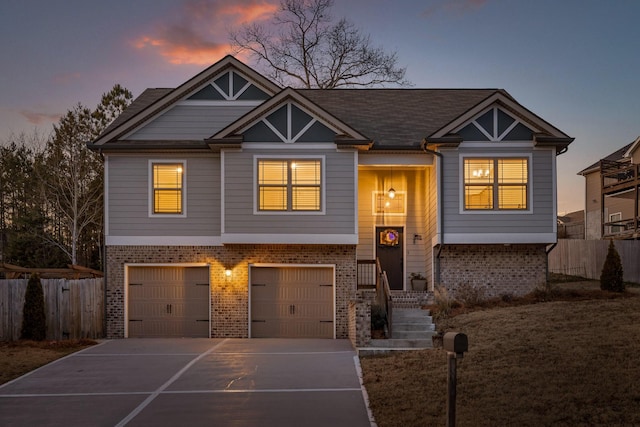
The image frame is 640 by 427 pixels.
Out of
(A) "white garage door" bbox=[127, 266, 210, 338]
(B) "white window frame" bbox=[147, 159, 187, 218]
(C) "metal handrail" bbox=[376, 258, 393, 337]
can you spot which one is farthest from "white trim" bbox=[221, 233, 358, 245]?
(B) "white window frame" bbox=[147, 159, 187, 218]

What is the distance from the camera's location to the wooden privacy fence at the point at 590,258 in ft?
88.5

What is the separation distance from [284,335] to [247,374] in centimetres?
633

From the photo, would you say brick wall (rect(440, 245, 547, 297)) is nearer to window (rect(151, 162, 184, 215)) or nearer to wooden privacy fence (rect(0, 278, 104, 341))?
window (rect(151, 162, 184, 215))

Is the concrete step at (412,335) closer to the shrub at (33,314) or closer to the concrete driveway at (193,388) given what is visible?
the concrete driveway at (193,388)

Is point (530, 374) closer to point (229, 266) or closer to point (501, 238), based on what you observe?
point (501, 238)

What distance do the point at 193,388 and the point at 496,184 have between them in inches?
434

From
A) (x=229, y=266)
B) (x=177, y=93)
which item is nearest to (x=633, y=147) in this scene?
(x=229, y=266)

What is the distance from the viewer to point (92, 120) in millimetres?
36875

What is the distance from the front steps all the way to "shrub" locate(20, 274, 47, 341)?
327 inches

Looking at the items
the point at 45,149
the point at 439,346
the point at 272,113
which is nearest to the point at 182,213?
the point at 272,113

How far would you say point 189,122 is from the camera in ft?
68.3

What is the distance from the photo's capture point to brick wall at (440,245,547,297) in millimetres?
20375

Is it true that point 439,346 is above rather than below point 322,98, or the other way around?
below

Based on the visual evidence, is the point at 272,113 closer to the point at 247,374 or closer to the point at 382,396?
the point at 247,374
